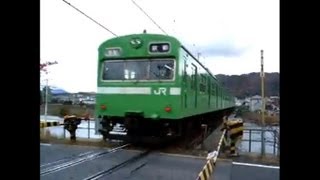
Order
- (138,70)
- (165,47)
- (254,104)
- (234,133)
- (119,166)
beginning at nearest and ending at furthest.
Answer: (119,166) → (234,133) → (165,47) → (138,70) → (254,104)

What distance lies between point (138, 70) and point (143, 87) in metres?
0.51

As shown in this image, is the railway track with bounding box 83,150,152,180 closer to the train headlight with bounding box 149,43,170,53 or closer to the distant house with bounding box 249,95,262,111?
the train headlight with bounding box 149,43,170,53

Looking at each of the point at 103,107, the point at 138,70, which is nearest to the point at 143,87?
the point at 138,70

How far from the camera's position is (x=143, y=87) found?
37.0ft

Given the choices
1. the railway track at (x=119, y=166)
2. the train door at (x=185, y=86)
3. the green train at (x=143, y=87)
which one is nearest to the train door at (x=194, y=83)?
the green train at (x=143, y=87)

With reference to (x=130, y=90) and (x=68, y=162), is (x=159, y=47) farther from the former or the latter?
(x=68, y=162)

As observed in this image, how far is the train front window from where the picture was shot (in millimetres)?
11188

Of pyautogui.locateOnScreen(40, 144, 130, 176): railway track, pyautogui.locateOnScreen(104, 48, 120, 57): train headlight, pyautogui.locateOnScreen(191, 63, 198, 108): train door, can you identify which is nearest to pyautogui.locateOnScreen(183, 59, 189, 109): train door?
pyautogui.locateOnScreen(191, 63, 198, 108): train door
